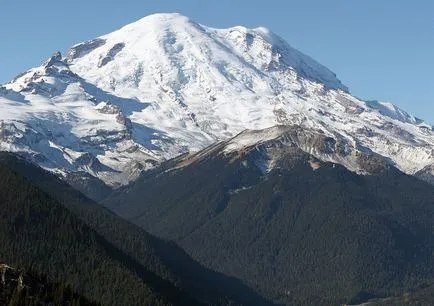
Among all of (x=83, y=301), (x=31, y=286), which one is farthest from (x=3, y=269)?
(x=83, y=301)

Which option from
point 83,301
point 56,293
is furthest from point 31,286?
point 83,301

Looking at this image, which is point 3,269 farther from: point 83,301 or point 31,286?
point 83,301

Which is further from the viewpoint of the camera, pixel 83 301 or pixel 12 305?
pixel 83 301

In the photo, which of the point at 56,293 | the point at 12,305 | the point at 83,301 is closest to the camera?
the point at 12,305

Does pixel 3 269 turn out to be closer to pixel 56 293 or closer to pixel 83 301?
pixel 56 293

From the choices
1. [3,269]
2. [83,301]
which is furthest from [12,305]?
[83,301]

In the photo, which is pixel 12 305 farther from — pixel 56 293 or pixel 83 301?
pixel 83 301

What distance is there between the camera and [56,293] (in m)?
174

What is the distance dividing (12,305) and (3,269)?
28.0ft

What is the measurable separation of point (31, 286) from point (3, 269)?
5.94m

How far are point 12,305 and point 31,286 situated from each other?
10.2 metres

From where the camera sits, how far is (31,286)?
6767 inches

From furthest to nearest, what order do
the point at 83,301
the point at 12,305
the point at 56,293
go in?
the point at 83,301 → the point at 56,293 → the point at 12,305

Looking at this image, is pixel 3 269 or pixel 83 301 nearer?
pixel 3 269
